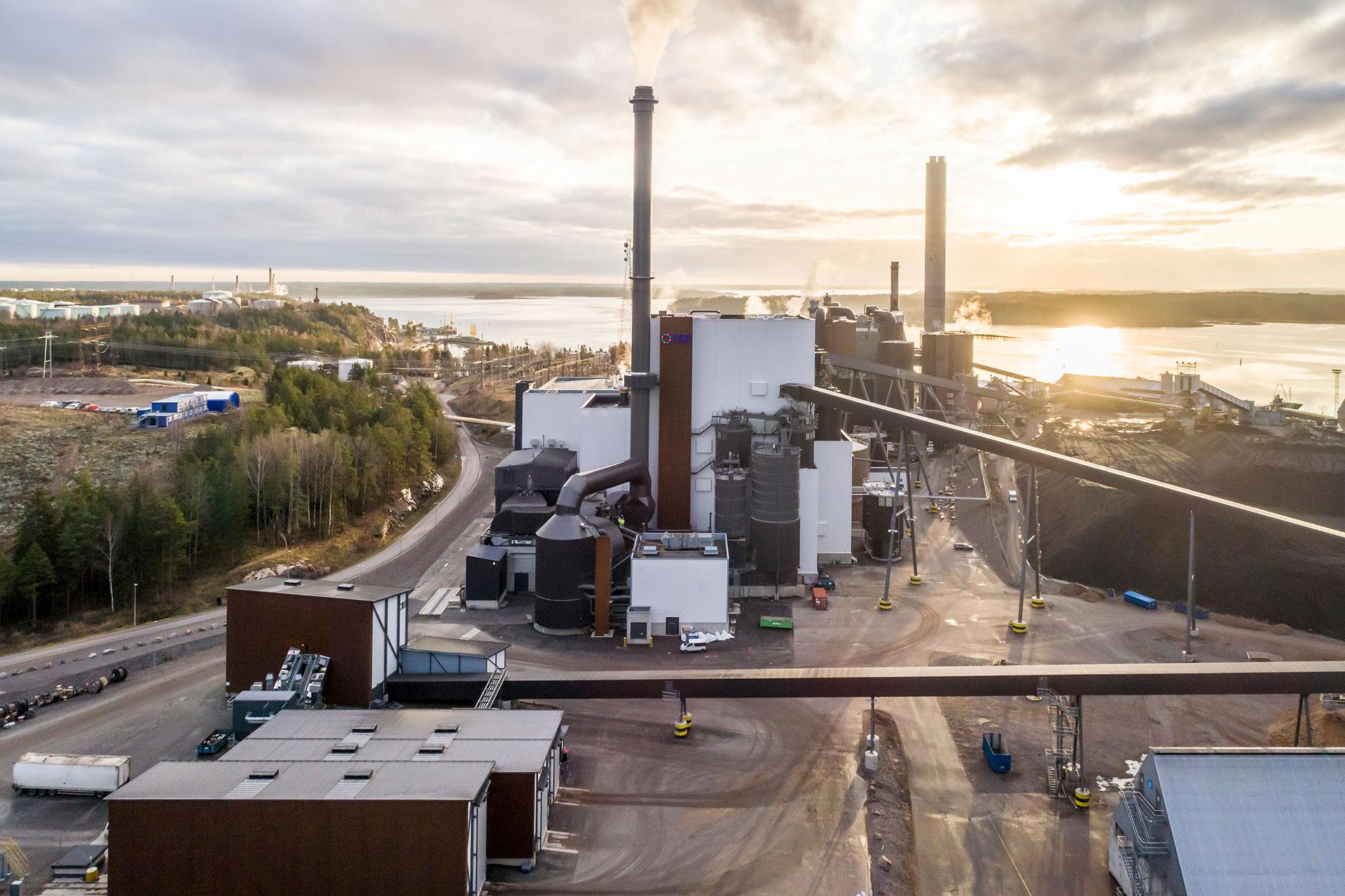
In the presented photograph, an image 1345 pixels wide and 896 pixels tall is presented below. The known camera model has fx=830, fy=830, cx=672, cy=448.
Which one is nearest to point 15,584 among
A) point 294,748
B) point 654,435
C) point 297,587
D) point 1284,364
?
point 297,587

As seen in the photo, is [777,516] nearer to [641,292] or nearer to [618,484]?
[618,484]

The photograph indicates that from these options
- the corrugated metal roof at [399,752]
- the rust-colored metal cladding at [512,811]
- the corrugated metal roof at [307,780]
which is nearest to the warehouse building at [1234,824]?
the rust-colored metal cladding at [512,811]

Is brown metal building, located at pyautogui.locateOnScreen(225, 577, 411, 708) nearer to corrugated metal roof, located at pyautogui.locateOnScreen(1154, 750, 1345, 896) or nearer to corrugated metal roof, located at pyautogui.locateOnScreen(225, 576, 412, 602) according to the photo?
corrugated metal roof, located at pyautogui.locateOnScreen(225, 576, 412, 602)

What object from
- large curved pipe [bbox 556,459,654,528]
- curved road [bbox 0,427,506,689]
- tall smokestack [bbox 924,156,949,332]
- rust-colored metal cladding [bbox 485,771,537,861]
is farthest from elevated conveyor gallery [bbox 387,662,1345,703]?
tall smokestack [bbox 924,156,949,332]

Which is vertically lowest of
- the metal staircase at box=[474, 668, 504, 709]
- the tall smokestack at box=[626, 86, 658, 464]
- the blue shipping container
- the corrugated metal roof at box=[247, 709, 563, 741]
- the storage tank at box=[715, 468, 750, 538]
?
the blue shipping container

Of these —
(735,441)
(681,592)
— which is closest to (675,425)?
(735,441)

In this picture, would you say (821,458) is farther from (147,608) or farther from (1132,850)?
(147,608)
